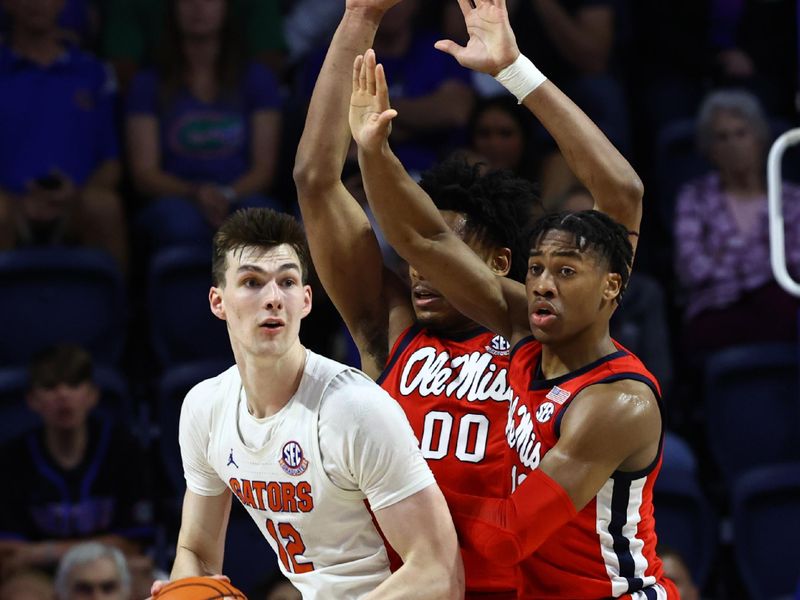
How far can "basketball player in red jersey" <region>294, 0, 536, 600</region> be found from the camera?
11.9ft

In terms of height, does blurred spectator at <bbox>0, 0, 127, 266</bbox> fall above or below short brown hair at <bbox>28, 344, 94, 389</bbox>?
above

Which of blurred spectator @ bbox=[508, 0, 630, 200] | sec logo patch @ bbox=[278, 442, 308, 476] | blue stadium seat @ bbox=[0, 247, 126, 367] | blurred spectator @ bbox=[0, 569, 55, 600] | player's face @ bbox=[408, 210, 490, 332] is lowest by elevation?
blurred spectator @ bbox=[0, 569, 55, 600]

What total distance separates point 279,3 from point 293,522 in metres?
4.55

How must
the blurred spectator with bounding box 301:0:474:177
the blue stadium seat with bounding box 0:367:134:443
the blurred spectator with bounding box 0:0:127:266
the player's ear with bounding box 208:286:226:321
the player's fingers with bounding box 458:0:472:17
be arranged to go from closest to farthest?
the player's ear with bounding box 208:286:226:321 → the player's fingers with bounding box 458:0:472:17 → the blue stadium seat with bounding box 0:367:134:443 → the blurred spectator with bounding box 0:0:127:266 → the blurred spectator with bounding box 301:0:474:177

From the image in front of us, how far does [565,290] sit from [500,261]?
0.56 meters

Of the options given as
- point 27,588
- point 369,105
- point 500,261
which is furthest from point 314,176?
point 27,588

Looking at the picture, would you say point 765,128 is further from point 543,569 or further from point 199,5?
point 543,569

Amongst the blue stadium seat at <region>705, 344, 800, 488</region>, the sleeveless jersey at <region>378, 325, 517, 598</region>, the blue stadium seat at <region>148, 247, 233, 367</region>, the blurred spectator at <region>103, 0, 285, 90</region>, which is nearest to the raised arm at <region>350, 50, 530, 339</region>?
the sleeveless jersey at <region>378, 325, 517, 598</region>

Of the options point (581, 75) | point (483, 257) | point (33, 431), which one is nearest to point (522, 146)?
point (581, 75)

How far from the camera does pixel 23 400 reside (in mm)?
6094

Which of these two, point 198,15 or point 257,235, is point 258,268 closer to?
point 257,235

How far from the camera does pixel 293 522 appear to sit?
136 inches

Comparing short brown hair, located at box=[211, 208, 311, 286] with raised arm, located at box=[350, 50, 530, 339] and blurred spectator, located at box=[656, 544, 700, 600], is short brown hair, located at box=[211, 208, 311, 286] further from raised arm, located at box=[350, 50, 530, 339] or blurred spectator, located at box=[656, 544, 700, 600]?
blurred spectator, located at box=[656, 544, 700, 600]

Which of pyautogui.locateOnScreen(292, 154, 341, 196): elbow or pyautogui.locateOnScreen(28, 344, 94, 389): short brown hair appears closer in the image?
pyautogui.locateOnScreen(292, 154, 341, 196): elbow
